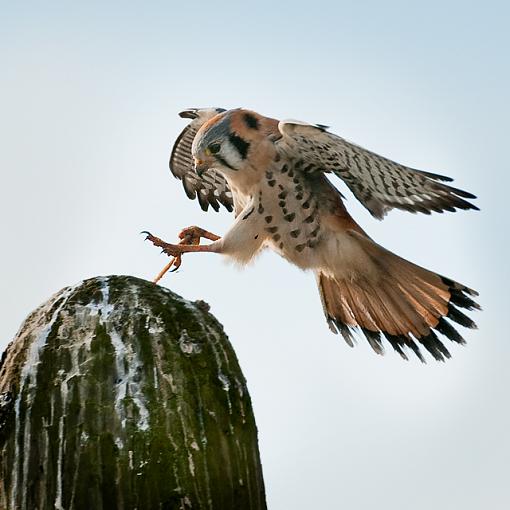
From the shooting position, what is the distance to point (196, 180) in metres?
6.63

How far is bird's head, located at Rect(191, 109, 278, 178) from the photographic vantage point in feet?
17.2

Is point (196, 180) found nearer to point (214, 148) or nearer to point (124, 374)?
point (214, 148)

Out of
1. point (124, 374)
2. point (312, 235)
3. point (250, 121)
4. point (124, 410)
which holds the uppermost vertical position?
point (250, 121)

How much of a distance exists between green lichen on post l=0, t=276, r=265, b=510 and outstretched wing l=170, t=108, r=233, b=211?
11.1ft

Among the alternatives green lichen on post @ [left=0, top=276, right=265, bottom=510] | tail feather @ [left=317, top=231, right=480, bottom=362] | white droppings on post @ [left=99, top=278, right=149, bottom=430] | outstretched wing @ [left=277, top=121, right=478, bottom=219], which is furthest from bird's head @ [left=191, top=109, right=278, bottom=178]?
white droppings on post @ [left=99, top=278, right=149, bottom=430]

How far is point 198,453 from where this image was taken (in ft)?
9.36

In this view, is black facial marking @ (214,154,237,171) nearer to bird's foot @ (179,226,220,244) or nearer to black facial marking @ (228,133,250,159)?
black facial marking @ (228,133,250,159)

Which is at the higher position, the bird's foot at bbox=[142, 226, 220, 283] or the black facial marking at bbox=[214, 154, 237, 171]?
the black facial marking at bbox=[214, 154, 237, 171]

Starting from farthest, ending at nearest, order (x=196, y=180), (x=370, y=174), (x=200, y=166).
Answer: (x=196, y=180) → (x=200, y=166) → (x=370, y=174)

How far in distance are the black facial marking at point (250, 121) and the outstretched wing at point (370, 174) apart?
199 millimetres

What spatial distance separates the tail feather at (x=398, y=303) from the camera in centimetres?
529

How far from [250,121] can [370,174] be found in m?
0.87

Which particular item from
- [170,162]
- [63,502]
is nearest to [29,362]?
[63,502]

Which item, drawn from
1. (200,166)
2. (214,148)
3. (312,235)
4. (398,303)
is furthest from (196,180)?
(398,303)
